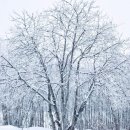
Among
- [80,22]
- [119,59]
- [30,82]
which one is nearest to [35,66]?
[30,82]

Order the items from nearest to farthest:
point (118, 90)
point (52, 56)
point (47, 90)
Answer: point (118, 90) < point (52, 56) < point (47, 90)

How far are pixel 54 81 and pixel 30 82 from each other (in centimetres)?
156

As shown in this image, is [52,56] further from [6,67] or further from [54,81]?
[6,67]

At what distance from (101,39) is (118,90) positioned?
2.89 meters

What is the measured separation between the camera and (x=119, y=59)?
16344 millimetres

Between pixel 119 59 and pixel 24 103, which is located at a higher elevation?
pixel 119 59

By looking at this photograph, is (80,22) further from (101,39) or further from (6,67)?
(6,67)

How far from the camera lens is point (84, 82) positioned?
53.7ft

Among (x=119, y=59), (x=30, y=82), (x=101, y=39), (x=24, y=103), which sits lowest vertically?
(x=24, y=103)

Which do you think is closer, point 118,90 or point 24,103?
point 118,90

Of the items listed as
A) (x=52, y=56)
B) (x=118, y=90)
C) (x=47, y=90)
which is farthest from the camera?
(x=47, y=90)

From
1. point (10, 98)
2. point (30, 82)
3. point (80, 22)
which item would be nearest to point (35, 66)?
point (30, 82)

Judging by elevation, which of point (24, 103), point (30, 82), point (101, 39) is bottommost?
point (24, 103)

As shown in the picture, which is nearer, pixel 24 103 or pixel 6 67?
pixel 6 67
